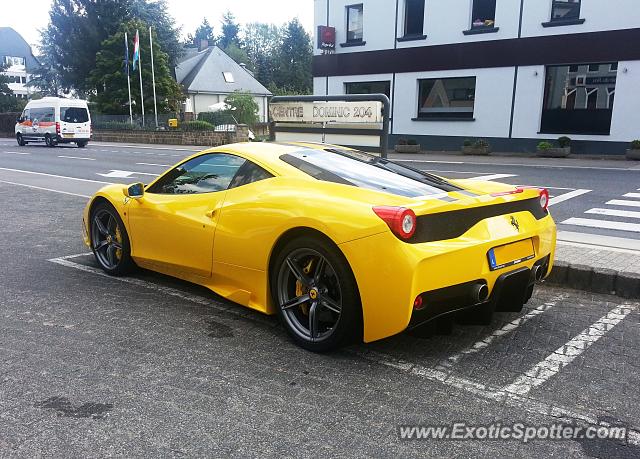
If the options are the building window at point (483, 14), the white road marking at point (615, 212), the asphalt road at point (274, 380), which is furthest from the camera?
the building window at point (483, 14)

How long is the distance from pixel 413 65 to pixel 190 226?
22.9 meters

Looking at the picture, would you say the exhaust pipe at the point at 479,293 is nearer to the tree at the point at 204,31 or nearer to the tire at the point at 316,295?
the tire at the point at 316,295

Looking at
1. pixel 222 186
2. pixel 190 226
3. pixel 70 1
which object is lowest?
pixel 190 226

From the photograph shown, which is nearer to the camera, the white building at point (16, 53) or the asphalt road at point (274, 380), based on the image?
the asphalt road at point (274, 380)

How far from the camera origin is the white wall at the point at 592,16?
1938cm

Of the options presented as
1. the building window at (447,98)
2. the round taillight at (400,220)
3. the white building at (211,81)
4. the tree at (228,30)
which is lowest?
the round taillight at (400,220)

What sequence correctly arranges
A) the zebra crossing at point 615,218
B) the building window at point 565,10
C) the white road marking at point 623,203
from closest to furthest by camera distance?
the zebra crossing at point 615,218, the white road marking at point 623,203, the building window at point 565,10

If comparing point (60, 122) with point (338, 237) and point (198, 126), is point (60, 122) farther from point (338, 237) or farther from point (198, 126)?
point (338, 237)

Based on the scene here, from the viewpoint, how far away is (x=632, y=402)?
9.82 ft

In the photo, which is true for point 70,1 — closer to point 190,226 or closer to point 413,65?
point 413,65

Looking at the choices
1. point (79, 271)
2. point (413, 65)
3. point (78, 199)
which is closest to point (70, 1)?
point (413, 65)

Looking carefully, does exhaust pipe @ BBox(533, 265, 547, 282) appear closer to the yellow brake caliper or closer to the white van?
the yellow brake caliper

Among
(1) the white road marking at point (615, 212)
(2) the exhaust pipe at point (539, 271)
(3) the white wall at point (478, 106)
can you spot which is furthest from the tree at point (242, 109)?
(2) the exhaust pipe at point (539, 271)

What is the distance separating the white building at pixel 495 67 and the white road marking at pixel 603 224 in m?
13.6
